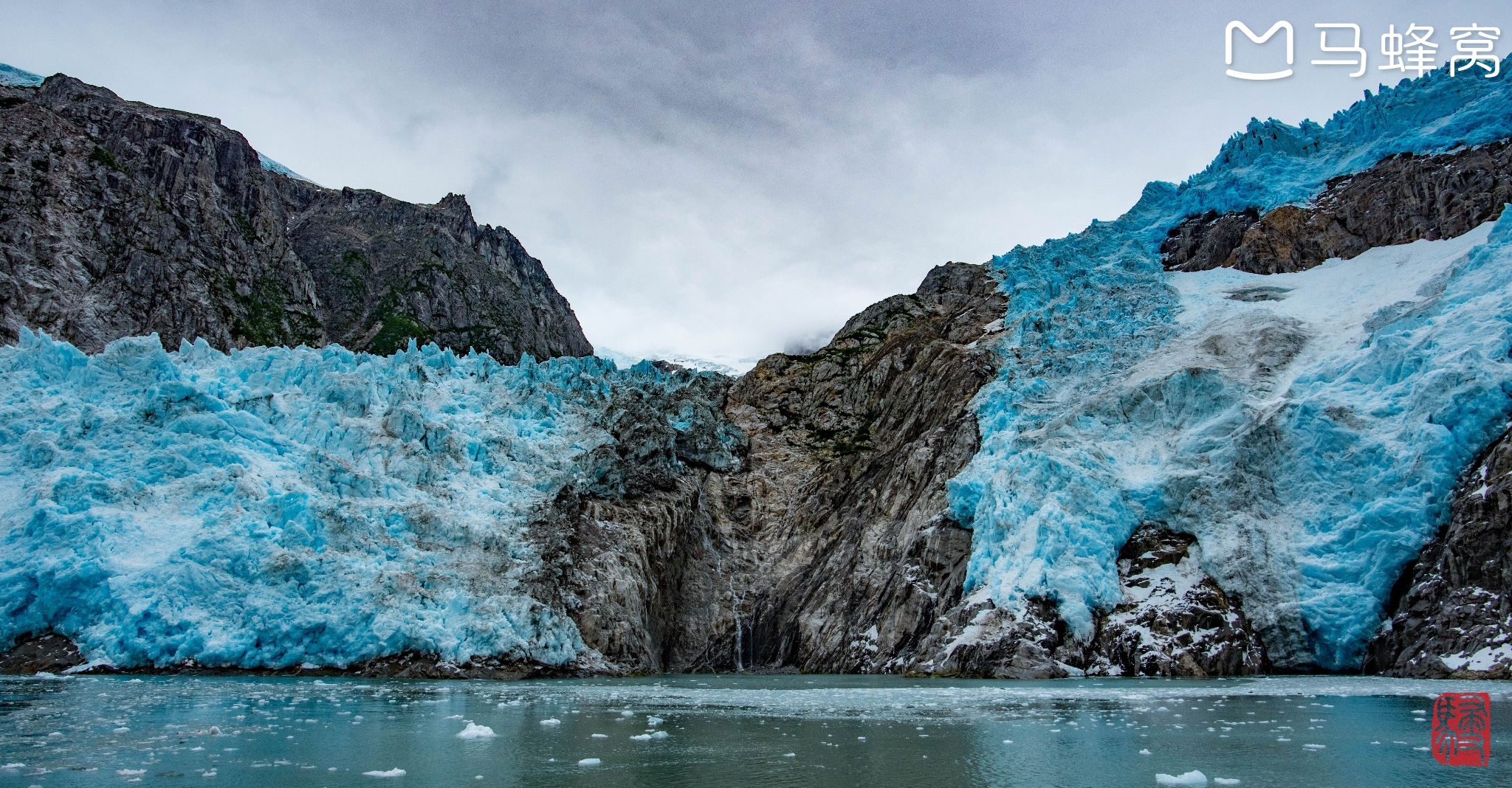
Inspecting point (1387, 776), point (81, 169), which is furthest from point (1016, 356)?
point (81, 169)

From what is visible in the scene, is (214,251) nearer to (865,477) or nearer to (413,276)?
(413,276)

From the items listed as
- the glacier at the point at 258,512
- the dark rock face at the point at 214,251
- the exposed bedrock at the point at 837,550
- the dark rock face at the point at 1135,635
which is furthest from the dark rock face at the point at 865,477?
the dark rock face at the point at 214,251

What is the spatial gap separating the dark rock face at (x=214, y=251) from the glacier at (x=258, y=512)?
104ft

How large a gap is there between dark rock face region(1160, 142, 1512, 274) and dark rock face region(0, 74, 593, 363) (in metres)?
83.7

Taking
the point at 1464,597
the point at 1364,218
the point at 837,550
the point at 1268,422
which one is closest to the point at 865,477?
the point at 837,550

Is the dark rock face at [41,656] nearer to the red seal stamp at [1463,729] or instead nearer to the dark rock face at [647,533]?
the dark rock face at [647,533]

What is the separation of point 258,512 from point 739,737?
33718 millimetres

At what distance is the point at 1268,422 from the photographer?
43.9 metres

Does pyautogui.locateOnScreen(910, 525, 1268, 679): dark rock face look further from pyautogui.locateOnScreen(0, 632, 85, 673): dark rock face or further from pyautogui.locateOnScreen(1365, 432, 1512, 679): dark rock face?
pyautogui.locateOnScreen(0, 632, 85, 673): dark rock face

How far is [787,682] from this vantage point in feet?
139

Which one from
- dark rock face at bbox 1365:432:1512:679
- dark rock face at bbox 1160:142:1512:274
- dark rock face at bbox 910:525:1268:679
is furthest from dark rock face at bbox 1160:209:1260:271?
dark rock face at bbox 1365:432:1512:679

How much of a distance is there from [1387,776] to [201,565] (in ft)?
143

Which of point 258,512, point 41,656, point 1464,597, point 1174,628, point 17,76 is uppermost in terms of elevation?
point 17,76

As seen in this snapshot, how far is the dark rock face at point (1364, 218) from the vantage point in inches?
2261
